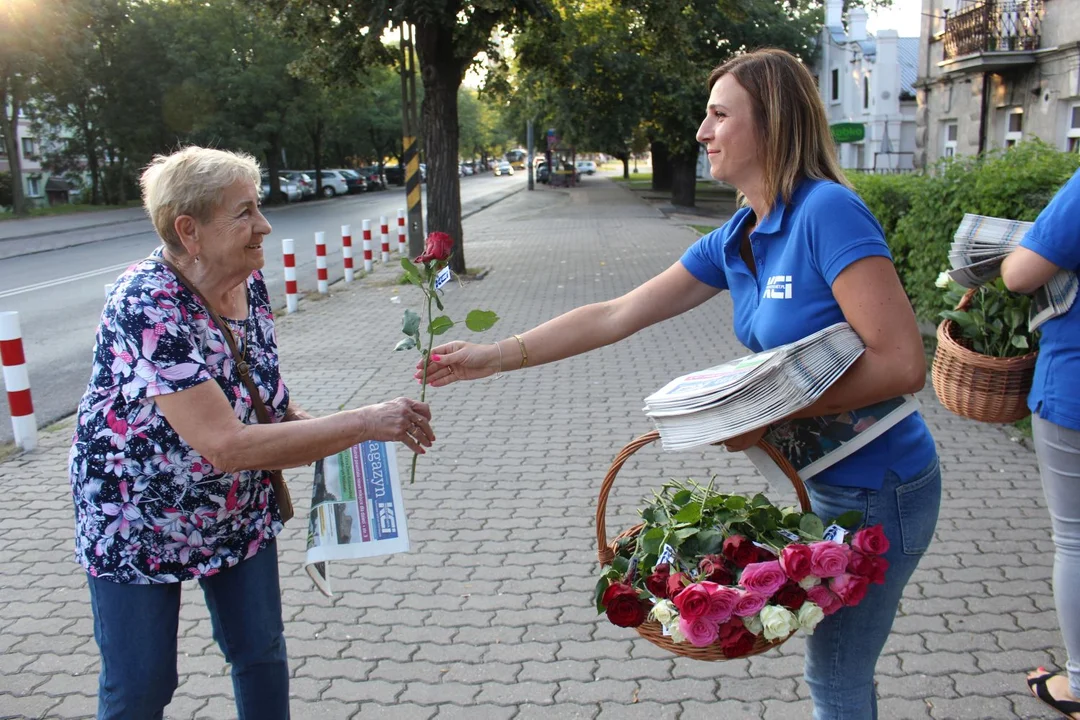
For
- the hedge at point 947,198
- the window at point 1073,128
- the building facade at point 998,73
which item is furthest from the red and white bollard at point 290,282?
the window at point 1073,128

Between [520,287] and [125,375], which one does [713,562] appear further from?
[520,287]

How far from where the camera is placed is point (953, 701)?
3.18 meters

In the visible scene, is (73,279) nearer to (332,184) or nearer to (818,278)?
(818,278)

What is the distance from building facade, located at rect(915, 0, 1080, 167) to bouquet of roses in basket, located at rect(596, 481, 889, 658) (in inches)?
689

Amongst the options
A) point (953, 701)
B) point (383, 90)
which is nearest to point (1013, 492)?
point (953, 701)

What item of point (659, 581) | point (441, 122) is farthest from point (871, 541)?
point (441, 122)

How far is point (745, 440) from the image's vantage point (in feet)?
6.52

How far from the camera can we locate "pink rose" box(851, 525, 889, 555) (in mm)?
1897

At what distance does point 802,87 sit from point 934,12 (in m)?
26.5

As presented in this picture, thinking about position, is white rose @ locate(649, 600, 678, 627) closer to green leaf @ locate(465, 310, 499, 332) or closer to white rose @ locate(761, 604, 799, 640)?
white rose @ locate(761, 604, 799, 640)

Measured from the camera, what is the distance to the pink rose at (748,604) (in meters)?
1.87

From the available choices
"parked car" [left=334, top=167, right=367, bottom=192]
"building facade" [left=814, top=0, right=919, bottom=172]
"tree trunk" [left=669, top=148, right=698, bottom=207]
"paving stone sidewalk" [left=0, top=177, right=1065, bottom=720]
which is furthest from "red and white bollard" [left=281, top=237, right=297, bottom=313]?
"parked car" [left=334, top=167, right=367, bottom=192]

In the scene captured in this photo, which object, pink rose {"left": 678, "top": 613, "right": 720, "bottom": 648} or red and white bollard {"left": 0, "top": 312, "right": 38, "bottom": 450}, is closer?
pink rose {"left": 678, "top": 613, "right": 720, "bottom": 648}

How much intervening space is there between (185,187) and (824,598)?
1780mm
